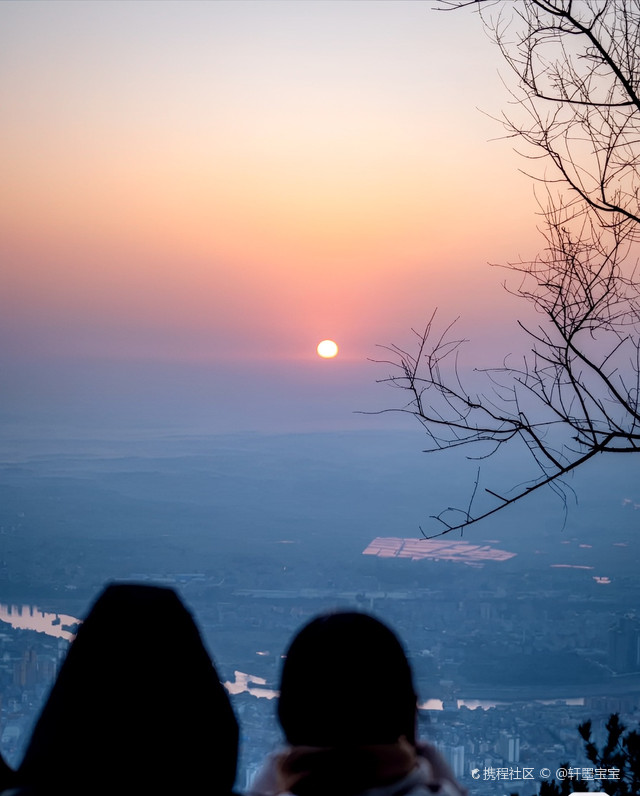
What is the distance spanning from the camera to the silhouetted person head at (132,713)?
1418 mm

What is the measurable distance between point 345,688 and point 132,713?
16.0 inches

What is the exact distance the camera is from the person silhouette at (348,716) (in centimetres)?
141

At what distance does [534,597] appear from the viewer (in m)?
5.88

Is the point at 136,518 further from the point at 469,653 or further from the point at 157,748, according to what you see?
the point at 157,748

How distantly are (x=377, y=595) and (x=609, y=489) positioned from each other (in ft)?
6.07

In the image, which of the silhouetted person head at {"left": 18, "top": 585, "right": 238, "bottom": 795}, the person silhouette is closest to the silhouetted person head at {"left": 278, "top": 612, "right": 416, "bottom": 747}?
the person silhouette

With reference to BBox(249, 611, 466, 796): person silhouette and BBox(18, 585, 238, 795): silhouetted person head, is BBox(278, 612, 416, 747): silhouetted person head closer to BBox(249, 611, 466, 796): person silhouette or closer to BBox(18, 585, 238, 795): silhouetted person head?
BBox(249, 611, 466, 796): person silhouette

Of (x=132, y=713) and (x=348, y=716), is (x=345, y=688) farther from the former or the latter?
(x=132, y=713)

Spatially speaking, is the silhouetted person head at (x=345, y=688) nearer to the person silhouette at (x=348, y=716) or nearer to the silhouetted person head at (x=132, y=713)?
the person silhouette at (x=348, y=716)

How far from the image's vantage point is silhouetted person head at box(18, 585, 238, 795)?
55.8 inches

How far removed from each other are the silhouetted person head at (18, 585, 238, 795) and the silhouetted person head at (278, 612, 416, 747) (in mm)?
169

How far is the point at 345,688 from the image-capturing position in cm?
146

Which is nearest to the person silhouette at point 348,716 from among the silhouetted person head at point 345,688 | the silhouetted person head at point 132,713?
the silhouetted person head at point 345,688

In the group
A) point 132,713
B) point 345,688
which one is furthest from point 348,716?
point 132,713
